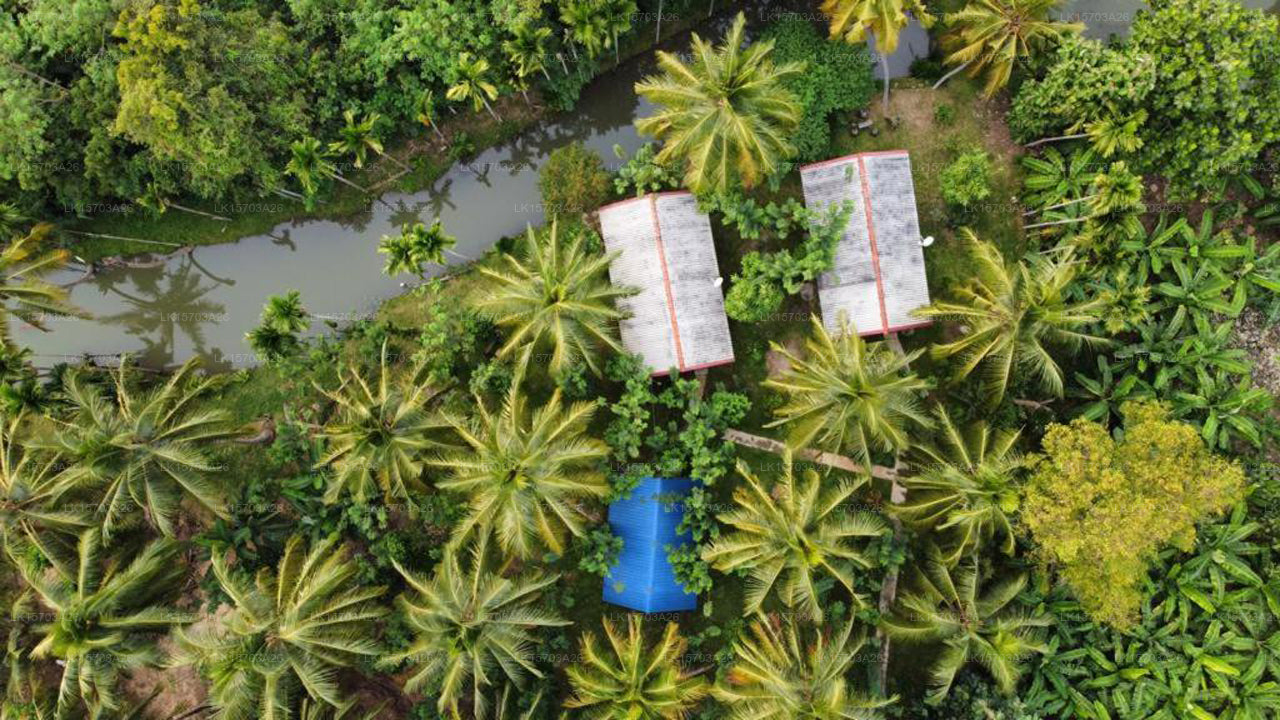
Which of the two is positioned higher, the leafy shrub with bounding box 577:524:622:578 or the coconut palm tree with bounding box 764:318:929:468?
the coconut palm tree with bounding box 764:318:929:468

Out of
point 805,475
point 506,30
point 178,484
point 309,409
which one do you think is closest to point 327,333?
point 309,409

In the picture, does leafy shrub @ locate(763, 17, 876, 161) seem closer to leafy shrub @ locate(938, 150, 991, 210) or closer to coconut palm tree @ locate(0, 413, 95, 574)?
leafy shrub @ locate(938, 150, 991, 210)

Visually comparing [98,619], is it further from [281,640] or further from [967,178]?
[967,178]

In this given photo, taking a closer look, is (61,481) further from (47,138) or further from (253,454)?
(47,138)

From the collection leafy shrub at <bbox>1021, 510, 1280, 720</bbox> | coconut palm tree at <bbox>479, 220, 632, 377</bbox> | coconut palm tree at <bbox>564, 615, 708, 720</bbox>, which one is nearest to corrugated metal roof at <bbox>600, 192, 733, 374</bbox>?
coconut palm tree at <bbox>479, 220, 632, 377</bbox>

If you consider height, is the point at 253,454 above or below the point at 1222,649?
above
